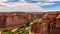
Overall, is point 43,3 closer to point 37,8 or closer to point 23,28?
point 37,8

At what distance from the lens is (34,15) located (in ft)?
7.52

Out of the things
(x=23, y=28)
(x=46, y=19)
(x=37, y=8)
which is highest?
(x=37, y=8)

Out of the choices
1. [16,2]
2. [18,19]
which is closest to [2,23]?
[18,19]

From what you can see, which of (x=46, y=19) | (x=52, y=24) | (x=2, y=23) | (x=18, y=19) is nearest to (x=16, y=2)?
(x=18, y=19)

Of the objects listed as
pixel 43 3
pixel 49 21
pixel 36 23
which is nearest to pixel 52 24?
pixel 49 21

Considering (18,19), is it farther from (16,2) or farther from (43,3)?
(43,3)

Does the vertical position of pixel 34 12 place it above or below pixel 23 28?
above

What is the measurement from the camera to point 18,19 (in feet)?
7.48

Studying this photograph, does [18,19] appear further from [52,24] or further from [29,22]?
[52,24]

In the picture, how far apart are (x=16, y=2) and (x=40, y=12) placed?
51 centimetres

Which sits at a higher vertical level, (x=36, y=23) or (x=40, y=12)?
→ (x=40, y=12)

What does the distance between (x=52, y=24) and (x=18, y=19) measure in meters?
0.65

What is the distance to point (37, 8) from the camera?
234 centimetres

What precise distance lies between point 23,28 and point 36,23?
264 millimetres
